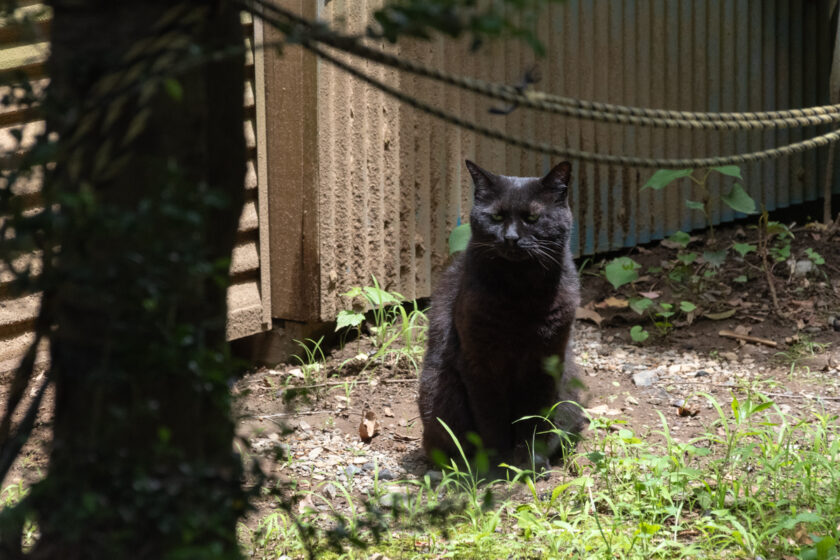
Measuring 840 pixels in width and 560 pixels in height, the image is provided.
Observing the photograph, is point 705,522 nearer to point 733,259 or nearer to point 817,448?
point 817,448

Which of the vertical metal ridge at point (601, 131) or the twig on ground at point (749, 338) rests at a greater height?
the vertical metal ridge at point (601, 131)

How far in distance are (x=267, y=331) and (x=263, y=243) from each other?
0.46 metres

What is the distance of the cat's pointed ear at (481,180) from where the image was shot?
11.2ft

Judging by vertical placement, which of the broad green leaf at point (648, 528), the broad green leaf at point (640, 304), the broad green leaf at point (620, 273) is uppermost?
the broad green leaf at point (648, 528)

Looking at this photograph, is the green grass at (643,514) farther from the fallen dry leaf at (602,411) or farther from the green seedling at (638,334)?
the green seedling at (638,334)

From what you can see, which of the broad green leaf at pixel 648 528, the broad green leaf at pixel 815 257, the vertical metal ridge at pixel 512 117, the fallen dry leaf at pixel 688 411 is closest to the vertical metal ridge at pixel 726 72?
the broad green leaf at pixel 815 257

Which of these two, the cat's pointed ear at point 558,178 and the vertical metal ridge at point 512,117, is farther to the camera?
the vertical metal ridge at point 512,117

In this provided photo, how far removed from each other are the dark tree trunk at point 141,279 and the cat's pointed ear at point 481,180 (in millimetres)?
2164

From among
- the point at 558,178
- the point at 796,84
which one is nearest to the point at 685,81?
the point at 796,84

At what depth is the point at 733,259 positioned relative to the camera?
5.59 meters

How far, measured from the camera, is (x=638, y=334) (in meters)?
4.76

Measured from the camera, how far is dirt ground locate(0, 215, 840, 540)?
3.42 metres

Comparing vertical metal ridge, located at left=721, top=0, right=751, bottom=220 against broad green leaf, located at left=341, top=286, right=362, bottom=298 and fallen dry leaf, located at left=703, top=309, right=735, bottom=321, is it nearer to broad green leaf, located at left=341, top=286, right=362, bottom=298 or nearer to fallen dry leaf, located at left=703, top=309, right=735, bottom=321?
fallen dry leaf, located at left=703, top=309, right=735, bottom=321

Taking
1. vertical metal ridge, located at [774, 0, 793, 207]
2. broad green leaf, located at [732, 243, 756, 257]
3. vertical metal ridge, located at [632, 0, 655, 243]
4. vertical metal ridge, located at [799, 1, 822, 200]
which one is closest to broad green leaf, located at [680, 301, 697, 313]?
broad green leaf, located at [732, 243, 756, 257]
